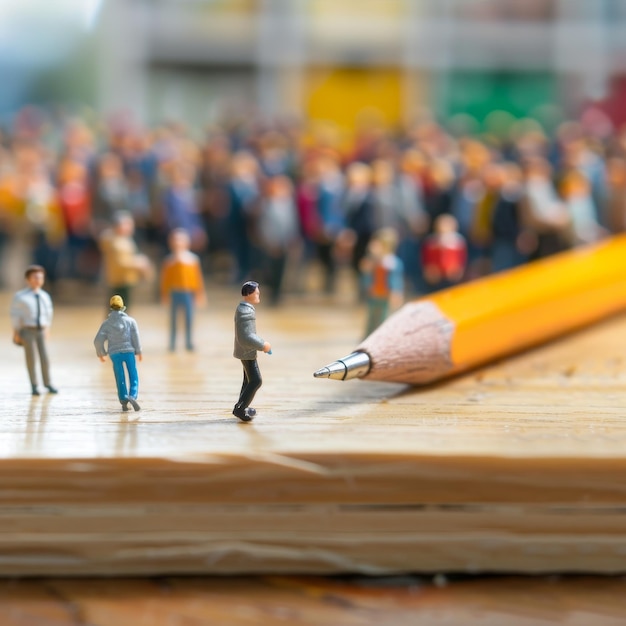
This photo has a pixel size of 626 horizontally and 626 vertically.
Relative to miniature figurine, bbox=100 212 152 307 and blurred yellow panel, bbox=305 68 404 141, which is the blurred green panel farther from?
miniature figurine, bbox=100 212 152 307

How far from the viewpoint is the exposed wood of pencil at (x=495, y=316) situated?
1.07 m

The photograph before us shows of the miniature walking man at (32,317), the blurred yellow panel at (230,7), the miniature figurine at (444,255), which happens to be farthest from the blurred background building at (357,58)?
the miniature walking man at (32,317)

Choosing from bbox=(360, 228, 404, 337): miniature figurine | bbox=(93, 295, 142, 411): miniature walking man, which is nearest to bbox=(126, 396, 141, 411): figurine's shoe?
bbox=(93, 295, 142, 411): miniature walking man

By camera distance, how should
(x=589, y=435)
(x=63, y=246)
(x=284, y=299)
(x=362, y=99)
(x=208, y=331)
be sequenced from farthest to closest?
(x=362, y=99)
(x=63, y=246)
(x=284, y=299)
(x=208, y=331)
(x=589, y=435)

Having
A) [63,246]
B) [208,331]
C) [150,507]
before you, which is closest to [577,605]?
[150,507]

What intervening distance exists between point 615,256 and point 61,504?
1283 millimetres

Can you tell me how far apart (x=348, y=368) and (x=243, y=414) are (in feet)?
0.42

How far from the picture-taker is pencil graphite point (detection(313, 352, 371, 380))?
94 centimetres

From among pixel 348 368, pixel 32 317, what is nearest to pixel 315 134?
pixel 32 317

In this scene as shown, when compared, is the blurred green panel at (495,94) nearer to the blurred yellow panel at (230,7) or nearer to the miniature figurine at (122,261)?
the blurred yellow panel at (230,7)

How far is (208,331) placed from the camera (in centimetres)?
164

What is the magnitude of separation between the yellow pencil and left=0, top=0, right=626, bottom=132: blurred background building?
3564 mm

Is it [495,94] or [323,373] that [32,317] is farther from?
[495,94]

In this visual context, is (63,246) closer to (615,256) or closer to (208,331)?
(208,331)
